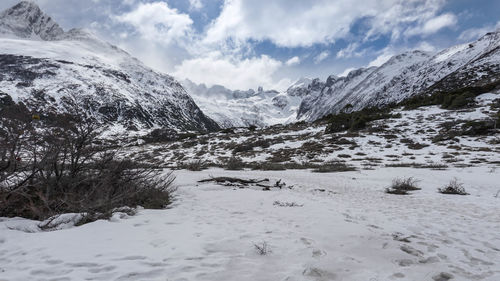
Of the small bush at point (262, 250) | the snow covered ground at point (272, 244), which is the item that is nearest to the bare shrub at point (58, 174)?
the snow covered ground at point (272, 244)

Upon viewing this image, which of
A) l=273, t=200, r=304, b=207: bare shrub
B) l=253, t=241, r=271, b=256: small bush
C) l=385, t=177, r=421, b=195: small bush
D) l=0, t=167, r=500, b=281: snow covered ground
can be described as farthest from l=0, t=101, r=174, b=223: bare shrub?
l=385, t=177, r=421, b=195: small bush

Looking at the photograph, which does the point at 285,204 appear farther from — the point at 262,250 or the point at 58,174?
the point at 58,174

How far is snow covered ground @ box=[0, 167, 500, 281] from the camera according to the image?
271 cm

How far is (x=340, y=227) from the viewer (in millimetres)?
4414

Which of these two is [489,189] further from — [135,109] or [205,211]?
[135,109]

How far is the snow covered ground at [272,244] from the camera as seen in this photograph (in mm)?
2705

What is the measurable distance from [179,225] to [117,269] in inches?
75.8

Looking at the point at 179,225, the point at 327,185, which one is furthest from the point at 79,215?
the point at 327,185

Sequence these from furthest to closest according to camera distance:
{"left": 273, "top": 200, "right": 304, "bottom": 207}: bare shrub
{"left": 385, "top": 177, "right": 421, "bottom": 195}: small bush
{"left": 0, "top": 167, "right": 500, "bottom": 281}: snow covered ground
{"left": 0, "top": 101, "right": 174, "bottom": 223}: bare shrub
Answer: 1. {"left": 385, "top": 177, "right": 421, "bottom": 195}: small bush
2. {"left": 273, "top": 200, "right": 304, "bottom": 207}: bare shrub
3. {"left": 0, "top": 101, "right": 174, "bottom": 223}: bare shrub
4. {"left": 0, "top": 167, "right": 500, "bottom": 281}: snow covered ground

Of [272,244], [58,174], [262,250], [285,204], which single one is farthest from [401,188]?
[58,174]

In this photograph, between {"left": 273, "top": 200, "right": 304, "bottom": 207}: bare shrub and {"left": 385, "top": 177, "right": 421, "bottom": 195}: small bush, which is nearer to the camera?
{"left": 273, "top": 200, "right": 304, "bottom": 207}: bare shrub

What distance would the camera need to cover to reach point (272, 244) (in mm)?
3600

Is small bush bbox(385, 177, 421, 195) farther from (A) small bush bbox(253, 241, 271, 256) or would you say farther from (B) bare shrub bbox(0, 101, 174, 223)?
(B) bare shrub bbox(0, 101, 174, 223)

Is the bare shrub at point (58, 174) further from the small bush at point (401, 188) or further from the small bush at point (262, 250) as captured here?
the small bush at point (401, 188)
